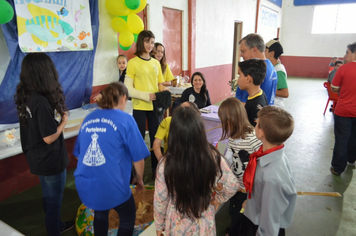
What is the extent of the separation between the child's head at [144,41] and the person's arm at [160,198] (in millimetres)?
1646

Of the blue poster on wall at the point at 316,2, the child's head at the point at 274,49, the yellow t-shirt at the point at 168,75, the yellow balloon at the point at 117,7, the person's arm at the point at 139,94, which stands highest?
the blue poster on wall at the point at 316,2

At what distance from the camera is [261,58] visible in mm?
2264

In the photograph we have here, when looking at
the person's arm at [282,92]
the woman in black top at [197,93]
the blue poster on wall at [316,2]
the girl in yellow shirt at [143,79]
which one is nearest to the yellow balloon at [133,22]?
the girl in yellow shirt at [143,79]

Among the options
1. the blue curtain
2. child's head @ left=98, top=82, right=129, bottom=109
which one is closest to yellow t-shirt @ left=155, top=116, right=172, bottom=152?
child's head @ left=98, top=82, right=129, bottom=109

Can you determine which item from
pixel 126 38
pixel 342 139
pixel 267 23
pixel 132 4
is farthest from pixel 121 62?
pixel 267 23

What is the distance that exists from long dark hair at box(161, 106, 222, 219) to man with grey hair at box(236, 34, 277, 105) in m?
1.27

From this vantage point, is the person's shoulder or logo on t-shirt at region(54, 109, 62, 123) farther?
logo on t-shirt at region(54, 109, 62, 123)

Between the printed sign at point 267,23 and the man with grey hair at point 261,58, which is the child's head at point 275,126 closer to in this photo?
the man with grey hair at point 261,58

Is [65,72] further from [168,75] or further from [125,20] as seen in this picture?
[168,75]

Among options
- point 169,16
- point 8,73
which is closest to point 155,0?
point 169,16

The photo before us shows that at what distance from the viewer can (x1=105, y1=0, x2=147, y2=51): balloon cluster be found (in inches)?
119

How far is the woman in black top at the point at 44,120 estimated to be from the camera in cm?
144

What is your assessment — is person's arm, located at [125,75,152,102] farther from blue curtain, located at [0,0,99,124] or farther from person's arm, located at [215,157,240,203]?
person's arm, located at [215,157,240,203]

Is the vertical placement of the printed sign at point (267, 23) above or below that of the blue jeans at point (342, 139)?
above
